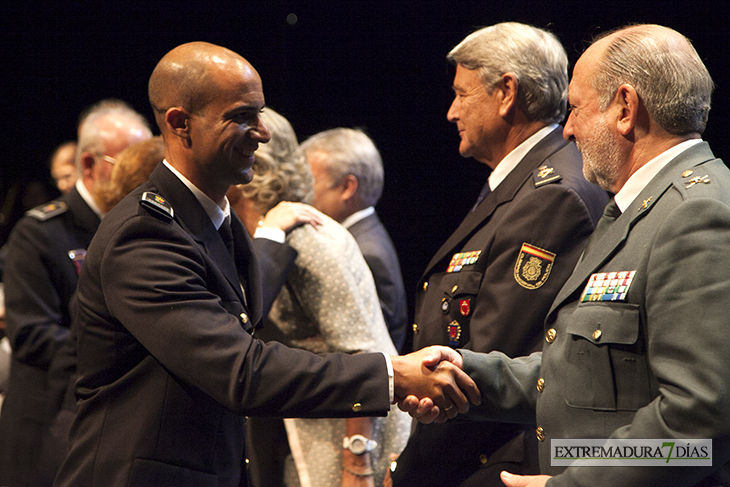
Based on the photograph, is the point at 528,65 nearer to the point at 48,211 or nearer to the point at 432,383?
the point at 432,383

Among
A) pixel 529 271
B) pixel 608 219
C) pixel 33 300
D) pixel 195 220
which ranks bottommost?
pixel 33 300

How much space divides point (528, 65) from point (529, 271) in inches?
28.2

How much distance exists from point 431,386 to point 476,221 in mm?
584

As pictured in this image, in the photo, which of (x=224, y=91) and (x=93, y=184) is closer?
(x=224, y=91)

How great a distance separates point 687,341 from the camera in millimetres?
1283

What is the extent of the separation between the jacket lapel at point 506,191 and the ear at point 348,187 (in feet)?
4.35

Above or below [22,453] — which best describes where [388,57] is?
above

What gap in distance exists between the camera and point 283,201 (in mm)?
2588

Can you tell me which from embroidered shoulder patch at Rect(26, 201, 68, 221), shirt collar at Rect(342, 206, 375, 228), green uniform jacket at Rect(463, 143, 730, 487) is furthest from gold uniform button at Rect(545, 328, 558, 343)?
embroidered shoulder patch at Rect(26, 201, 68, 221)

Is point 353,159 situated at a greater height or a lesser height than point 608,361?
lesser

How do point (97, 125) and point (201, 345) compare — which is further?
point (97, 125)

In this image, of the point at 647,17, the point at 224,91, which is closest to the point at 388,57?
the point at 647,17

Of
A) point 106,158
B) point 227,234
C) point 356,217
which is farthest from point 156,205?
point 356,217

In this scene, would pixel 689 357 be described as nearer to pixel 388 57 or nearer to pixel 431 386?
pixel 431 386
